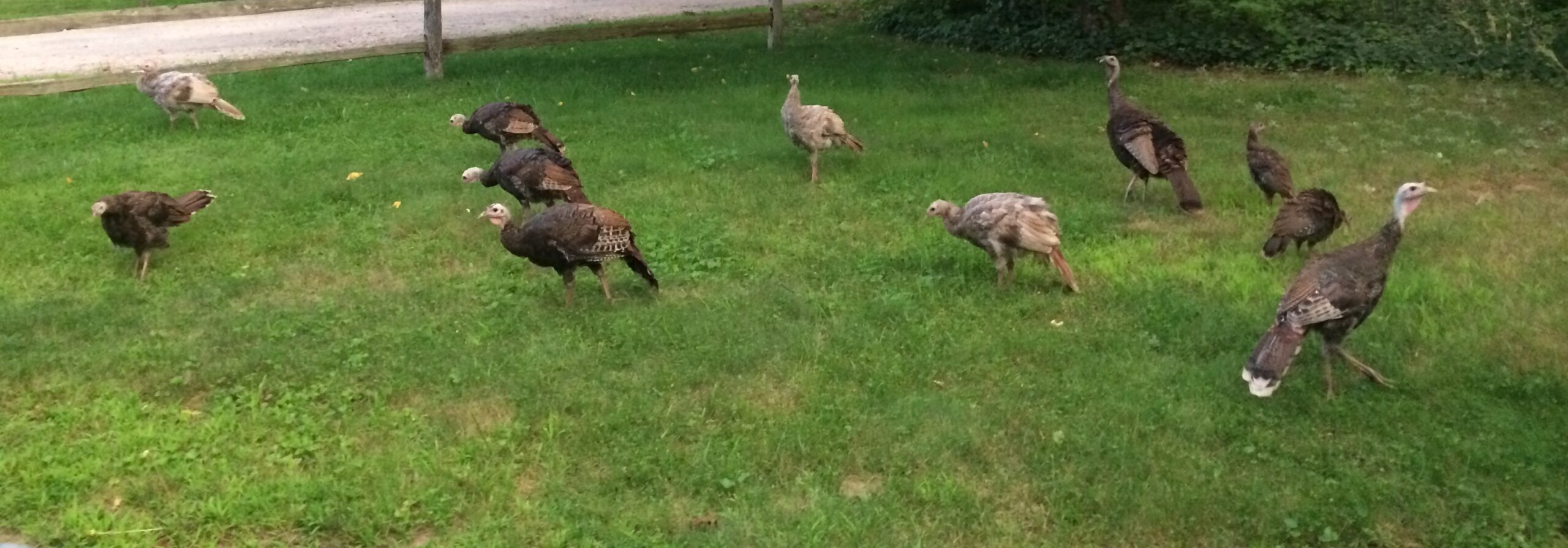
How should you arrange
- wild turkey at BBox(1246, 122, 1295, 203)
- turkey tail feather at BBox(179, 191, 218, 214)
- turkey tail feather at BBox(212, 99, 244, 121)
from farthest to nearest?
turkey tail feather at BBox(212, 99, 244, 121)
wild turkey at BBox(1246, 122, 1295, 203)
turkey tail feather at BBox(179, 191, 218, 214)

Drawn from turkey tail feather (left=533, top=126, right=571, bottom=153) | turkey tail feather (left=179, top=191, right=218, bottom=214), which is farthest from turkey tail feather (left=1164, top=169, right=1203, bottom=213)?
turkey tail feather (left=179, top=191, right=218, bottom=214)

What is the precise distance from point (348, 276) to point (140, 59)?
35.3 feet

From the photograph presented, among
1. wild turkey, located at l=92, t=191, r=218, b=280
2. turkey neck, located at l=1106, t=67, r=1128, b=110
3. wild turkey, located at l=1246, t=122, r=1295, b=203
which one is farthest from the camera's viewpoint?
turkey neck, located at l=1106, t=67, r=1128, b=110

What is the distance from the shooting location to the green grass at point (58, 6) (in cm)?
2156

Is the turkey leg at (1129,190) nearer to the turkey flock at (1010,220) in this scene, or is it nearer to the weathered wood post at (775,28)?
the turkey flock at (1010,220)

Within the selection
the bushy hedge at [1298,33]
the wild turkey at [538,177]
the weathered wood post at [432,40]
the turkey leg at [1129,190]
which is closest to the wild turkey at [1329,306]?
the turkey leg at [1129,190]

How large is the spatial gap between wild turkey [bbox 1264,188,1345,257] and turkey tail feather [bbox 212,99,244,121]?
9859mm

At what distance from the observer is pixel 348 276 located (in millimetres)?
7914

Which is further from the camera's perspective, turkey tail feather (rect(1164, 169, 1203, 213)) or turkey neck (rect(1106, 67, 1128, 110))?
turkey neck (rect(1106, 67, 1128, 110))

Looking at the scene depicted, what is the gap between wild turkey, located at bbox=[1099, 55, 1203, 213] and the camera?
909 cm

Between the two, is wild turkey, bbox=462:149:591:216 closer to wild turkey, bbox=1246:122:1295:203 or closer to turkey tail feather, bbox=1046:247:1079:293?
turkey tail feather, bbox=1046:247:1079:293

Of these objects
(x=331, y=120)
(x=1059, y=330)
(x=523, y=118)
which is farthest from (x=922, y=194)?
(x=331, y=120)

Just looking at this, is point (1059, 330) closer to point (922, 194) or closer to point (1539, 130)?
point (922, 194)

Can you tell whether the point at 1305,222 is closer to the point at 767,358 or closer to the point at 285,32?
the point at 767,358
